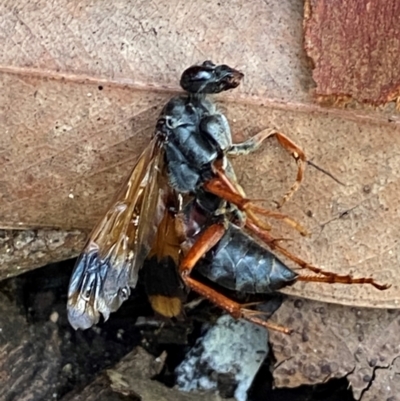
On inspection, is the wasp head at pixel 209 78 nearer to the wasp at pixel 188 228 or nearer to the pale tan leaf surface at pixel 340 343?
the wasp at pixel 188 228

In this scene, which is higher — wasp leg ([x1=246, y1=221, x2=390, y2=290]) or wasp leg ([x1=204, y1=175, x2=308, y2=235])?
wasp leg ([x1=204, y1=175, x2=308, y2=235])

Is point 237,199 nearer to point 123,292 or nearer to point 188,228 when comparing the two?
point 188,228

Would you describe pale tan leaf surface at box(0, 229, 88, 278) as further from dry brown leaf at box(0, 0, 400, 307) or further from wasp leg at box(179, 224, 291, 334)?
wasp leg at box(179, 224, 291, 334)

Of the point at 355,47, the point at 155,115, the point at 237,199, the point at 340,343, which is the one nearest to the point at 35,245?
the point at 155,115

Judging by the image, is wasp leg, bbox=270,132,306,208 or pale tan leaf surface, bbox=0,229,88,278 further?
pale tan leaf surface, bbox=0,229,88,278

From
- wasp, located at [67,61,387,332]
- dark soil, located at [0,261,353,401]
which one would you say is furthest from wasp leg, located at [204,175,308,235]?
dark soil, located at [0,261,353,401]

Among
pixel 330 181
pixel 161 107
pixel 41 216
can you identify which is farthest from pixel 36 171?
pixel 330 181

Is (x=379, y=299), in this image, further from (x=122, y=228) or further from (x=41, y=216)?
(x=41, y=216)
